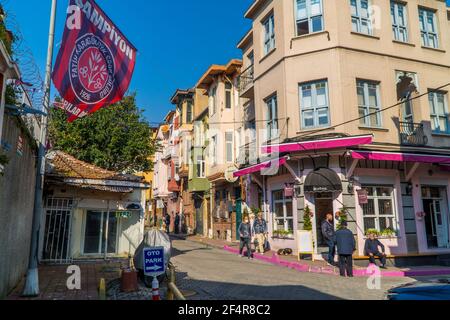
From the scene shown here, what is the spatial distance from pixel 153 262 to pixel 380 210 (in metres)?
12.5

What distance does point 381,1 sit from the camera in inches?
699

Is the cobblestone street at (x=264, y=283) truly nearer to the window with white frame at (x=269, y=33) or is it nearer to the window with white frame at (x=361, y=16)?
the window with white frame at (x=269, y=33)

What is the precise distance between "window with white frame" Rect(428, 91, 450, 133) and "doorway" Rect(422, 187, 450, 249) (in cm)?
297

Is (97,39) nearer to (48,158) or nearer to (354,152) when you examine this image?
(48,158)

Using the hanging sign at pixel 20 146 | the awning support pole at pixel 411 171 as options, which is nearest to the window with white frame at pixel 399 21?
the awning support pole at pixel 411 171

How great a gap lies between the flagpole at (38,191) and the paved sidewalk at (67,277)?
328 millimetres

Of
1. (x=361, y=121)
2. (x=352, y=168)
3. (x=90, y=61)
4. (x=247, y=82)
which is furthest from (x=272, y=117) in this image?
(x=90, y=61)

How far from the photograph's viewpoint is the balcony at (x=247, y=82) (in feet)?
71.3

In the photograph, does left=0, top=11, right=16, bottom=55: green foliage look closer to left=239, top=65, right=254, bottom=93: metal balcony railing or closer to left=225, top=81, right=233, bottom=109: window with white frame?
left=239, top=65, right=254, bottom=93: metal balcony railing

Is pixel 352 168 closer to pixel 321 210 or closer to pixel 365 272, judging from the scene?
pixel 321 210

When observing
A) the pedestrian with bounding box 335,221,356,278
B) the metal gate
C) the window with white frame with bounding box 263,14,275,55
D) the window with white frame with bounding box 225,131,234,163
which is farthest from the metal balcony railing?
the metal gate

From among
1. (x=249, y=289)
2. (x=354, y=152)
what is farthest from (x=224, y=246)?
(x=249, y=289)

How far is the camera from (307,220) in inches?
625

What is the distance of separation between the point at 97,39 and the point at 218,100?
18531mm
